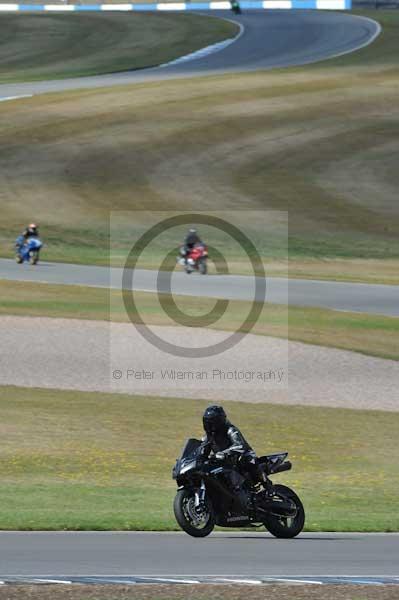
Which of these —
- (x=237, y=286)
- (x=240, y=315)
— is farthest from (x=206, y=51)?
(x=240, y=315)

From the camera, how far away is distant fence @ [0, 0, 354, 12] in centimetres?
12625

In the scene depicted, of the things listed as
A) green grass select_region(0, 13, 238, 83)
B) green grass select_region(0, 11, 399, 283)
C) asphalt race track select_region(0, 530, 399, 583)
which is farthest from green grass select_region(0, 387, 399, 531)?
green grass select_region(0, 13, 238, 83)

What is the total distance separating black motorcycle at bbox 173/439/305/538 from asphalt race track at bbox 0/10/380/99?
252ft

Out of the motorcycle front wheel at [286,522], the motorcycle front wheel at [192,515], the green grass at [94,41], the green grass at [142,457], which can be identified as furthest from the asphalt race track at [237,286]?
the green grass at [94,41]

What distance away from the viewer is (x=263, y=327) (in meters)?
37.8

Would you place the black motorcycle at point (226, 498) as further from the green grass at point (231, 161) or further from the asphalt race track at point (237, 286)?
the green grass at point (231, 161)

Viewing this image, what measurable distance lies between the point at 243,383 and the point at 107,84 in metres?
65.6

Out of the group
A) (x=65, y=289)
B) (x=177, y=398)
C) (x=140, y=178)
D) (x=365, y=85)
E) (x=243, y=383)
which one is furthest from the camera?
(x=365, y=85)

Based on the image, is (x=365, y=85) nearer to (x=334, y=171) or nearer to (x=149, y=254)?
(x=334, y=171)

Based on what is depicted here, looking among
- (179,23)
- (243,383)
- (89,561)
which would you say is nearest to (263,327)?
(243,383)

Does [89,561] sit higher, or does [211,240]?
[89,561]

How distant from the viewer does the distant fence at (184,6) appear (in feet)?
414

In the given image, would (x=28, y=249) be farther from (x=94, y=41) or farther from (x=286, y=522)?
(x=94, y=41)

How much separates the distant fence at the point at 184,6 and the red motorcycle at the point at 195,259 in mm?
77586
